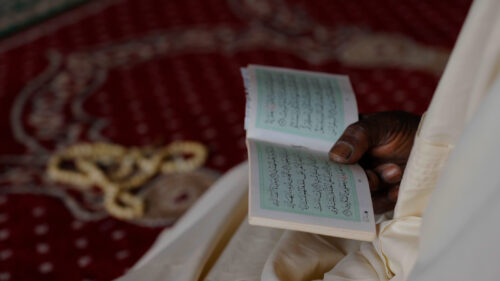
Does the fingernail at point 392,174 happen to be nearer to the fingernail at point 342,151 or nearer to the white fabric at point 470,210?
the fingernail at point 342,151

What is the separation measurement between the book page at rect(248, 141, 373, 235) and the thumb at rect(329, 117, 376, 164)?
0.01 metres

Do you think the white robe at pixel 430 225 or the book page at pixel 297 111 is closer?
the white robe at pixel 430 225

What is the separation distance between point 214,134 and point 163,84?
0.37 meters

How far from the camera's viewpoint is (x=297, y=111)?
80 centimetres

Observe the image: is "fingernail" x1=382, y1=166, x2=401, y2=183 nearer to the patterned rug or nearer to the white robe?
the white robe

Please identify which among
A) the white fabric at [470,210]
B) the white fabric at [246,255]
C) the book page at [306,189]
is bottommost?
the white fabric at [246,255]

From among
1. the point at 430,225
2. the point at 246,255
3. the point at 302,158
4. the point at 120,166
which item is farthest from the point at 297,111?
the point at 120,166

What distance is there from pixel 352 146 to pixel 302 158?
0.22 feet

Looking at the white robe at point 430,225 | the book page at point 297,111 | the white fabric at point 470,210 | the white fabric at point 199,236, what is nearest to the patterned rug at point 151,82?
the white fabric at point 199,236

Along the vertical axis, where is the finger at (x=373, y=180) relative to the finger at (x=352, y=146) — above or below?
below

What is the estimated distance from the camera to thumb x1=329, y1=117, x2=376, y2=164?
2.39 feet

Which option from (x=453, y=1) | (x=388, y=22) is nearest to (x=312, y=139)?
(x=388, y=22)

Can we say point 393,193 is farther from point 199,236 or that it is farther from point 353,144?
point 199,236

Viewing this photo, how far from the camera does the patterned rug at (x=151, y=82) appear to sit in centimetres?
149
